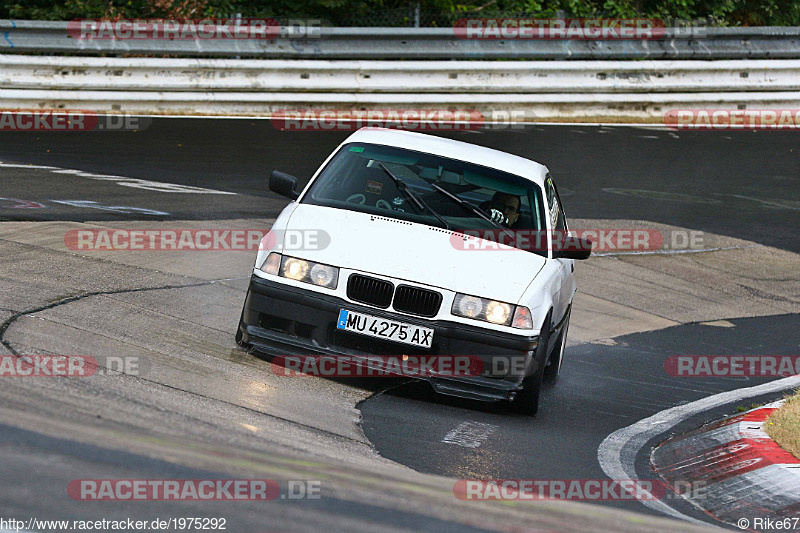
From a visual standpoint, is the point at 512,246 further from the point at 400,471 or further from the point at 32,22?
the point at 32,22

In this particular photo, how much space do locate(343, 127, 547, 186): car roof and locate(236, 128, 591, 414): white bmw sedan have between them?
1.63 feet

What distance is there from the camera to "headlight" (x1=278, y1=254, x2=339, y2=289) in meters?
6.64

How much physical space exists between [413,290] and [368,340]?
15.4 inches

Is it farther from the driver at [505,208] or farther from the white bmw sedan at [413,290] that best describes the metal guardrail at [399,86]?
the driver at [505,208]

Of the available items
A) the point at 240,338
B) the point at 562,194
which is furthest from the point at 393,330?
the point at 562,194

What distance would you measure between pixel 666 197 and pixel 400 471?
11011mm

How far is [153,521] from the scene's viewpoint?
11.9 ft

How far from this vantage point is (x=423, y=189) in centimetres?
761

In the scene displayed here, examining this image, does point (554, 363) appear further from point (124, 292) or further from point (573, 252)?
point (124, 292)

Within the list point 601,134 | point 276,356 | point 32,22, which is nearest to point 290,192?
point 276,356

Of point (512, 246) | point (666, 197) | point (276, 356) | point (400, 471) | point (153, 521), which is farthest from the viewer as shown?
point (666, 197)

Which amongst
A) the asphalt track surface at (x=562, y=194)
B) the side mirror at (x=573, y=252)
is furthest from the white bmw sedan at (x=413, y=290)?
the asphalt track surface at (x=562, y=194)

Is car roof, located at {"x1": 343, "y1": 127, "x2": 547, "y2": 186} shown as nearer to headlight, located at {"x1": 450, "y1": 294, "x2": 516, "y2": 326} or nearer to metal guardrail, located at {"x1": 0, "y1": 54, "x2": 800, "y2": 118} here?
headlight, located at {"x1": 450, "y1": 294, "x2": 516, "y2": 326}

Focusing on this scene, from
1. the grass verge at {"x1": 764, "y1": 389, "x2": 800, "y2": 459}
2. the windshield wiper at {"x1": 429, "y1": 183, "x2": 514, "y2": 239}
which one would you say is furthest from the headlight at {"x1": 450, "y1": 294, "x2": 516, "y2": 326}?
the grass verge at {"x1": 764, "y1": 389, "x2": 800, "y2": 459}
